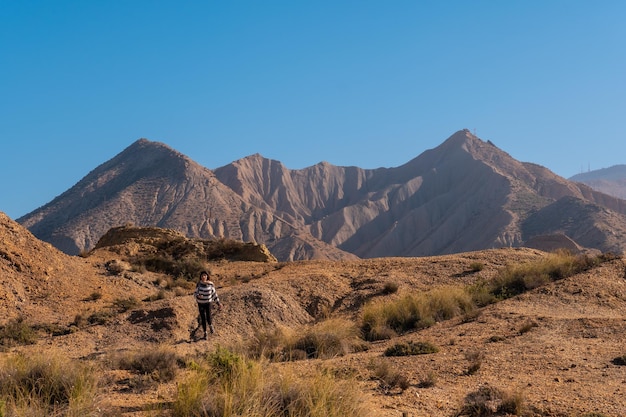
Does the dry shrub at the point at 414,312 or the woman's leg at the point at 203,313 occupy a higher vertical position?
the woman's leg at the point at 203,313

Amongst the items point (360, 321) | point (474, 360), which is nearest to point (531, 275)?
point (360, 321)

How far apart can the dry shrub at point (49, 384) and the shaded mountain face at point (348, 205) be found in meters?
74.6

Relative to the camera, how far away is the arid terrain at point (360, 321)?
26.4 feet

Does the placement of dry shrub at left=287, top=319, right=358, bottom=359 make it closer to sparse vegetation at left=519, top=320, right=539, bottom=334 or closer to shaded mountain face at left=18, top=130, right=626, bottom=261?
sparse vegetation at left=519, top=320, right=539, bottom=334

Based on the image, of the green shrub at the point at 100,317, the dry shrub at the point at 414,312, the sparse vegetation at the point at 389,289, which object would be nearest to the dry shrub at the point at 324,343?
the dry shrub at the point at 414,312

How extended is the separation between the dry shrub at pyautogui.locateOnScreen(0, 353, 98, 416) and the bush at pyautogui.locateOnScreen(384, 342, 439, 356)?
233 inches

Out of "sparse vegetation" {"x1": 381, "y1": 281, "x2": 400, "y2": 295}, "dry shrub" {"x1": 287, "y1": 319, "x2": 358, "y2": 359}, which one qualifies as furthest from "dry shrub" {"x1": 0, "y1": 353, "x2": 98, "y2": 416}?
"sparse vegetation" {"x1": 381, "y1": 281, "x2": 400, "y2": 295}

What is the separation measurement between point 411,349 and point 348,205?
123078 mm

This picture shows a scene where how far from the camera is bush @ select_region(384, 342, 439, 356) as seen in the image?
11.2 m

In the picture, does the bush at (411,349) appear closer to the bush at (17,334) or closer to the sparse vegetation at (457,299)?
the sparse vegetation at (457,299)

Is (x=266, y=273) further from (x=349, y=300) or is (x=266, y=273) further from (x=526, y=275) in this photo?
(x=526, y=275)

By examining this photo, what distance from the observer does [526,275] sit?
19094 millimetres

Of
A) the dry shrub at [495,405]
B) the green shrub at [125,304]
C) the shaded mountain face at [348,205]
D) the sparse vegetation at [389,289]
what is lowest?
the dry shrub at [495,405]

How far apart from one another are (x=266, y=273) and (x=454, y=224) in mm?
84160
